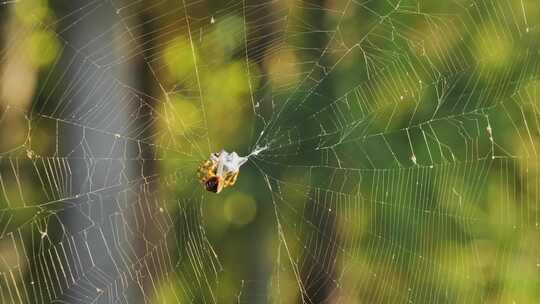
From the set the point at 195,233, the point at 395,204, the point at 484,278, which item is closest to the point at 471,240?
the point at 484,278

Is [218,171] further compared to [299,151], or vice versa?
[299,151]

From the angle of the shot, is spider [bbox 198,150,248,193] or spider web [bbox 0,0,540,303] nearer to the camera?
spider [bbox 198,150,248,193]

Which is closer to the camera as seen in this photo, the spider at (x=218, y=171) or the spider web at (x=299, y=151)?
the spider at (x=218, y=171)
